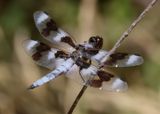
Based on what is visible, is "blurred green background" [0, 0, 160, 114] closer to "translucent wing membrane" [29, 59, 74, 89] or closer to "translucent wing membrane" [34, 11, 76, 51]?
"translucent wing membrane" [34, 11, 76, 51]

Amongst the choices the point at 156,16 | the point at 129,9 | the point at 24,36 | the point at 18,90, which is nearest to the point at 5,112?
the point at 18,90

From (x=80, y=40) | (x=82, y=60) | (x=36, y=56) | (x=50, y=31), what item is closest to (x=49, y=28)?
(x=50, y=31)

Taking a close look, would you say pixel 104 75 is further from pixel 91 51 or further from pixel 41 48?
pixel 41 48

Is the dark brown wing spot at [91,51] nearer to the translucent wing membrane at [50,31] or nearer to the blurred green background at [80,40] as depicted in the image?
the translucent wing membrane at [50,31]

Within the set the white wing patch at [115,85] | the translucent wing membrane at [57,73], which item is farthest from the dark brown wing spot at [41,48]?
the white wing patch at [115,85]

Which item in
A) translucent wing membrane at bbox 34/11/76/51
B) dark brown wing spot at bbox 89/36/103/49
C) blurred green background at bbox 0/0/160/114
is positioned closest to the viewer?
dark brown wing spot at bbox 89/36/103/49

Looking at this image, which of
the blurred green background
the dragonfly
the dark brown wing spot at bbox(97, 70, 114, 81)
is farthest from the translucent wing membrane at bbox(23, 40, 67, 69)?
the blurred green background

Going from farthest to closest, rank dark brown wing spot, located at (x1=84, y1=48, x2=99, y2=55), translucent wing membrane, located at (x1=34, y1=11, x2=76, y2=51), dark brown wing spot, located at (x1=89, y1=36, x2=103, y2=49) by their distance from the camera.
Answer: translucent wing membrane, located at (x1=34, y1=11, x2=76, y2=51) → dark brown wing spot, located at (x1=84, y1=48, x2=99, y2=55) → dark brown wing spot, located at (x1=89, y1=36, x2=103, y2=49)
